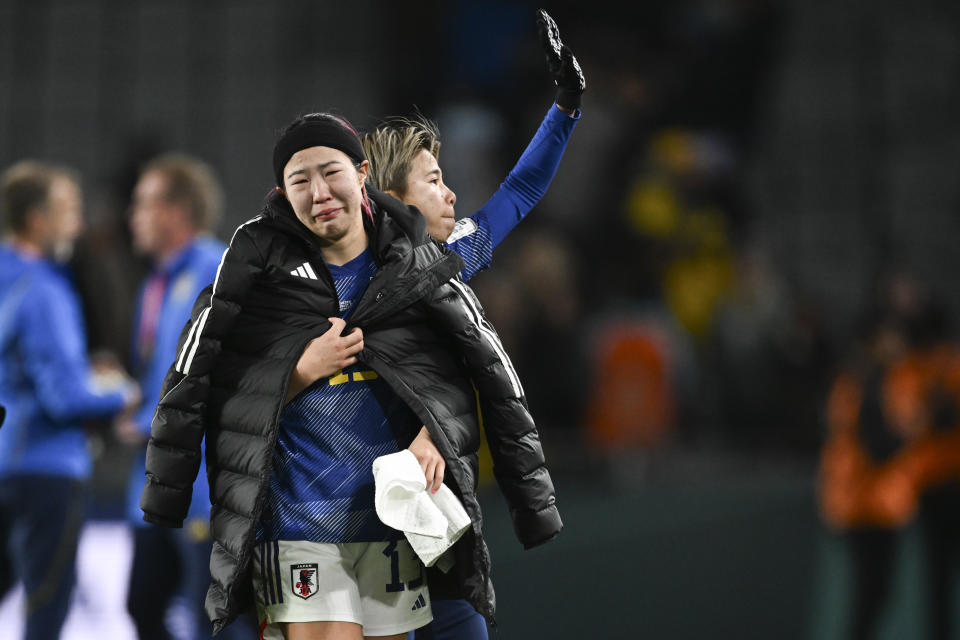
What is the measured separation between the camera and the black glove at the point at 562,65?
304 cm

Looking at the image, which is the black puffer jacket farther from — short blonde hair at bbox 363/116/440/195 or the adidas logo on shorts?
short blonde hair at bbox 363/116/440/195

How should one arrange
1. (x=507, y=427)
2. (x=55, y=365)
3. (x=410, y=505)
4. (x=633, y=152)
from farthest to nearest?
(x=633, y=152), (x=55, y=365), (x=507, y=427), (x=410, y=505)

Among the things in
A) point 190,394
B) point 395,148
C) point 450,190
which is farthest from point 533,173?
point 190,394

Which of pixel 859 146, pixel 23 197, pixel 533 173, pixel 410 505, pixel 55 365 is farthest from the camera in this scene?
pixel 859 146

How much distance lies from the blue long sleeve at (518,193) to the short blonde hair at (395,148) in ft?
0.72

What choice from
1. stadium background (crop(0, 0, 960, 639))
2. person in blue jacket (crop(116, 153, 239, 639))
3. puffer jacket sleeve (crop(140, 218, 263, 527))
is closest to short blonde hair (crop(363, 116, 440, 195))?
puffer jacket sleeve (crop(140, 218, 263, 527))

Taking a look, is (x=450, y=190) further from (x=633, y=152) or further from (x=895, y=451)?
(x=633, y=152)

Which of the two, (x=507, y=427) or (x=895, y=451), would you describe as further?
(x=895, y=451)

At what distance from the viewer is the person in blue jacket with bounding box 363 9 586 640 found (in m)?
2.93

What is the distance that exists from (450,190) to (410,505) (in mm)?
952

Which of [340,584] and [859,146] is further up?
[859,146]

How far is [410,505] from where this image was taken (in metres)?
2.51

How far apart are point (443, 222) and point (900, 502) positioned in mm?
3984

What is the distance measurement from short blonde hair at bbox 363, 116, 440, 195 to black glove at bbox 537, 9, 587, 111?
37 centimetres
